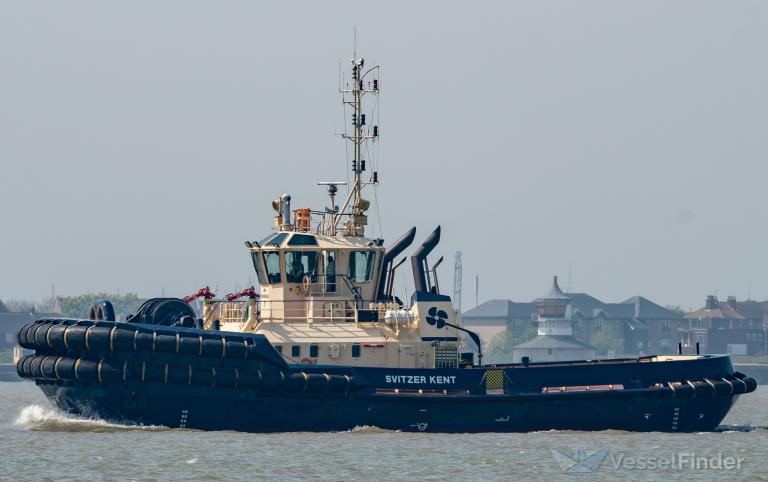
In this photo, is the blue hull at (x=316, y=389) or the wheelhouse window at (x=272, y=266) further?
the wheelhouse window at (x=272, y=266)

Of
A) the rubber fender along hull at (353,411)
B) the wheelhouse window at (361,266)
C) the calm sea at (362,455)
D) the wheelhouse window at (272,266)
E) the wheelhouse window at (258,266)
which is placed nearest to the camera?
the calm sea at (362,455)

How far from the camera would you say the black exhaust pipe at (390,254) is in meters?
37.1

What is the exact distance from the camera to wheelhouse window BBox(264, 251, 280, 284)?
36.3 m

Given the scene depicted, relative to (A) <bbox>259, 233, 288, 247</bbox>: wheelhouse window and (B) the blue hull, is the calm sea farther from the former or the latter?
(A) <bbox>259, 233, 288, 247</bbox>: wheelhouse window

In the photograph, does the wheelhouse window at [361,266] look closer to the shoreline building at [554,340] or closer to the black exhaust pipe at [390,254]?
the black exhaust pipe at [390,254]

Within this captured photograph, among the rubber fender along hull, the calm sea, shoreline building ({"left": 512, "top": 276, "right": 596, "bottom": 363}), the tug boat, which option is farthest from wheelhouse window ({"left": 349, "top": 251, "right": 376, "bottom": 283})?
shoreline building ({"left": 512, "top": 276, "right": 596, "bottom": 363})

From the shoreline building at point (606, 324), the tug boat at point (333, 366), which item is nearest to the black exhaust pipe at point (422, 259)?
the tug boat at point (333, 366)

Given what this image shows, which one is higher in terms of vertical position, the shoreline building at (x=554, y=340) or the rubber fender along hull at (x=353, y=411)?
the shoreline building at (x=554, y=340)

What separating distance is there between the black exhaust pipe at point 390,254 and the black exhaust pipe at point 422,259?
0.40m

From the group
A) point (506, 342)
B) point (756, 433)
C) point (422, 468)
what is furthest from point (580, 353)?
point (422, 468)

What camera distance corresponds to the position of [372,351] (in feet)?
115

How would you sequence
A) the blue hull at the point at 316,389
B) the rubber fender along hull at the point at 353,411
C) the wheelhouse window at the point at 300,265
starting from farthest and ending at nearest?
the wheelhouse window at the point at 300,265
the rubber fender along hull at the point at 353,411
the blue hull at the point at 316,389

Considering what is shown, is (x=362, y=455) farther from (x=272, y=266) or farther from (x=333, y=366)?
(x=272, y=266)

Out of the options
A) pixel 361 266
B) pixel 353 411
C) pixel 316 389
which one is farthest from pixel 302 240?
pixel 353 411
